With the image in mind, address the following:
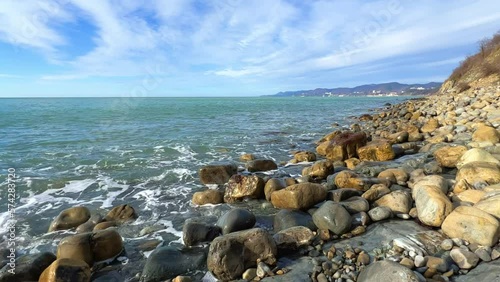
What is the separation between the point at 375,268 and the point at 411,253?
891mm

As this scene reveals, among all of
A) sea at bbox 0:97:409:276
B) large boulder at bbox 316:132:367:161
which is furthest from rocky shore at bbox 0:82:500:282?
large boulder at bbox 316:132:367:161

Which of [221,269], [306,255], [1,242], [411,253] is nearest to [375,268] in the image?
[411,253]

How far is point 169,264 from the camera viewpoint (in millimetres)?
4512

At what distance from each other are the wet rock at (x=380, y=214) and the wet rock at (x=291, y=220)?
44.1 inches

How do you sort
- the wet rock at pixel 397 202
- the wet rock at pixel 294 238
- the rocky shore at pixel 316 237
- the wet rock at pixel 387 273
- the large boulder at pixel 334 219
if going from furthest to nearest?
the wet rock at pixel 397 202 < the large boulder at pixel 334 219 < the wet rock at pixel 294 238 < the rocky shore at pixel 316 237 < the wet rock at pixel 387 273

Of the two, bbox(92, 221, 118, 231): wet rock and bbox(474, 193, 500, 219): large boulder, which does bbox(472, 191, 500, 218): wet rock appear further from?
bbox(92, 221, 118, 231): wet rock

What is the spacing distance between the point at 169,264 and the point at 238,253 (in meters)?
1.15

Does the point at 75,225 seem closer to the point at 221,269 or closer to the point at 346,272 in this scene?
the point at 221,269

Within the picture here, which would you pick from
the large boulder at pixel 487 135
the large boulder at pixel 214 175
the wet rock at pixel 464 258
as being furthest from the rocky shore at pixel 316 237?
the large boulder at pixel 487 135

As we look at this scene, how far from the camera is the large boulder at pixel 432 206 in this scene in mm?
4715

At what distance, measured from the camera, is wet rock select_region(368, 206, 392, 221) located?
5.34 meters

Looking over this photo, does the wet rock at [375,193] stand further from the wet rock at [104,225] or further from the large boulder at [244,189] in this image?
the wet rock at [104,225]

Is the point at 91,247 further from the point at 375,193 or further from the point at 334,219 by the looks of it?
the point at 375,193

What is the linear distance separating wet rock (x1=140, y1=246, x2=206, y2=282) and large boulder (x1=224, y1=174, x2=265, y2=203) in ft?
8.78
